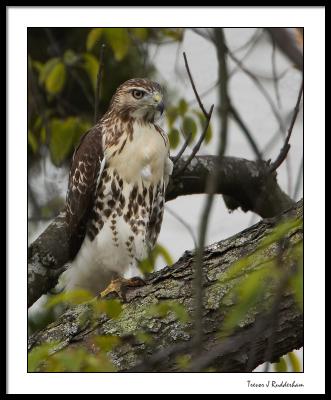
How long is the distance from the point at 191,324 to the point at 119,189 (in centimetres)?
98

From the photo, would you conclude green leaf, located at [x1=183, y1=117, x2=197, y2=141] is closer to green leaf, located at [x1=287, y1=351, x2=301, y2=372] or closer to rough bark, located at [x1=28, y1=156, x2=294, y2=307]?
rough bark, located at [x1=28, y1=156, x2=294, y2=307]

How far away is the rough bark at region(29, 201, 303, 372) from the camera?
271 cm

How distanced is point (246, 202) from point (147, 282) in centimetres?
118

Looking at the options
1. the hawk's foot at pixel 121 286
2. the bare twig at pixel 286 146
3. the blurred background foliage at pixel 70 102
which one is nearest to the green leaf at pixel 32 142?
the blurred background foliage at pixel 70 102

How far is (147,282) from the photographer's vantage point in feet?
10.9

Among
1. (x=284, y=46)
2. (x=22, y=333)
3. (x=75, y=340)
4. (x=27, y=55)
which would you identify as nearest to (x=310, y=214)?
(x=284, y=46)

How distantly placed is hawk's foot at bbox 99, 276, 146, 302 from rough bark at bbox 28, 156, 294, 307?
416mm

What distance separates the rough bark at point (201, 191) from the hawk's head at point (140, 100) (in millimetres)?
424

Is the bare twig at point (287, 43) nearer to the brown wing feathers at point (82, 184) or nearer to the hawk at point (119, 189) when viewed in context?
the hawk at point (119, 189)

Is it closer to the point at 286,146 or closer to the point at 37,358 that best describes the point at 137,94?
the point at 286,146

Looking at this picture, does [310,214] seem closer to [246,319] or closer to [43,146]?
[246,319]

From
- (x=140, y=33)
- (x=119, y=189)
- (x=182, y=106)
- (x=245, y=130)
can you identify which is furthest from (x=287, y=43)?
(x=245, y=130)

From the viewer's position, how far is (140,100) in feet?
12.5

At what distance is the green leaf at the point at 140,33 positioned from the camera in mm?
3502
